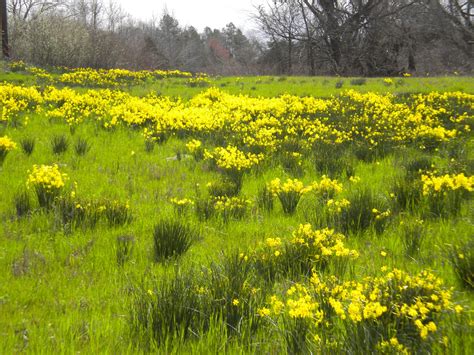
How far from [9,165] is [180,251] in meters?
Result: 4.05

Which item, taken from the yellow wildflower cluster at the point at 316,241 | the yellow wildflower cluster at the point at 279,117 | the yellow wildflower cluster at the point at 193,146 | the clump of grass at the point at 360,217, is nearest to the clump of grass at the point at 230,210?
the clump of grass at the point at 360,217

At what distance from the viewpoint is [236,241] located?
420cm

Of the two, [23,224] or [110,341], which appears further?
[23,224]

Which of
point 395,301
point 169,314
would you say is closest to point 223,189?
point 169,314

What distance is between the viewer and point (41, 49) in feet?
77.9

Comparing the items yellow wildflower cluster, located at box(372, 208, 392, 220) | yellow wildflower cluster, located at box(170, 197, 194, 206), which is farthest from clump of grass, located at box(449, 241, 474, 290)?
yellow wildflower cluster, located at box(170, 197, 194, 206)

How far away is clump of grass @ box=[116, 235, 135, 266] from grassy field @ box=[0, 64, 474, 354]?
0.07ft

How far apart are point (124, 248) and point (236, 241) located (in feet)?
3.74

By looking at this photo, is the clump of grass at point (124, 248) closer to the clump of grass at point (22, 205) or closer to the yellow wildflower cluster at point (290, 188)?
the clump of grass at point (22, 205)

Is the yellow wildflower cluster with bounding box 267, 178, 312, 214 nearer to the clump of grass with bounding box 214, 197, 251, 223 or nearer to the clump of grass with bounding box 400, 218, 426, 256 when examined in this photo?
the clump of grass with bounding box 214, 197, 251, 223

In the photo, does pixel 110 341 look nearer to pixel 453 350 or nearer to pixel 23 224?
pixel 453 350

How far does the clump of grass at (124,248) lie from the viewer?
366 centimetres

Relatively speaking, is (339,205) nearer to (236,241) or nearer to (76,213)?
(236,241)

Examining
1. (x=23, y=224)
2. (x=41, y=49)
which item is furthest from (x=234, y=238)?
(x=41, y=49)
